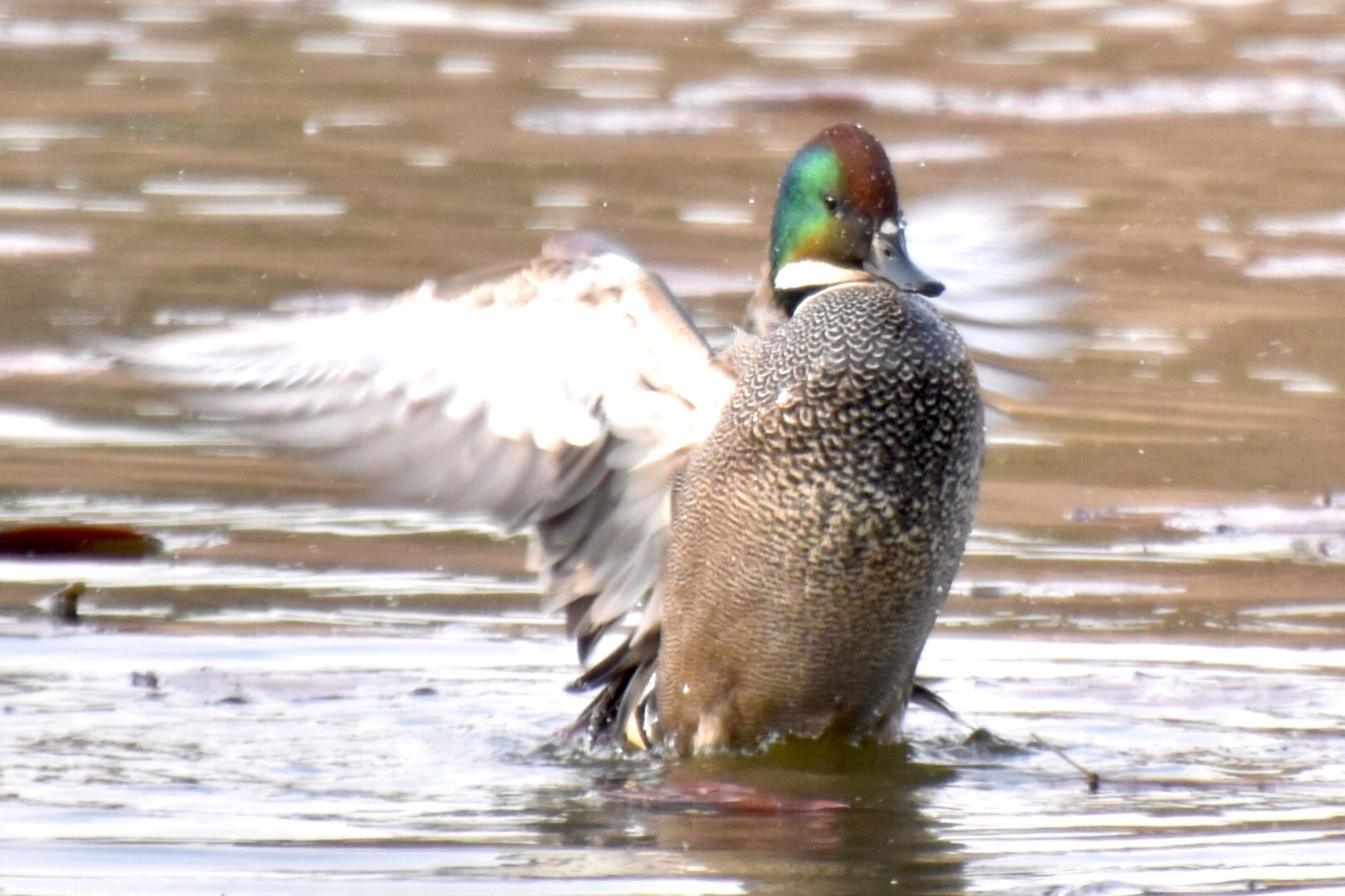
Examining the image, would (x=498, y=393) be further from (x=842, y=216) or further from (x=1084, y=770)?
(x=1084, y=770)

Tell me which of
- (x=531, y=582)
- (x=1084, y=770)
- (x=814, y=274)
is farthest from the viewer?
(x=531, y=582)

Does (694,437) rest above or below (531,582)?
above

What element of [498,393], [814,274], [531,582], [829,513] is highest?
[814,274]

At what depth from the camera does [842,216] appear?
5.16 meters

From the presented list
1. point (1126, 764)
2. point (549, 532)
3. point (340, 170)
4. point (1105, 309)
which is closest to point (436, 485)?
point (549, 532)

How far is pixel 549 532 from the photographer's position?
5.21 metres

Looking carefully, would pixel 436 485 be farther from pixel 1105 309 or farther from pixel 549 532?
pixel 1105 309

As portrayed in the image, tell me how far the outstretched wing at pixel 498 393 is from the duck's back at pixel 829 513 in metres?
0.15

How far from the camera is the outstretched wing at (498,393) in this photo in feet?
16.2

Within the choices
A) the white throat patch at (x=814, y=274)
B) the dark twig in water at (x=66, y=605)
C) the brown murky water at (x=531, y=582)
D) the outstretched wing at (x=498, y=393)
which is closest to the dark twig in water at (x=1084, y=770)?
the brown murky water at (x=531, y=582)

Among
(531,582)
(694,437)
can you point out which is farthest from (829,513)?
(531,582)

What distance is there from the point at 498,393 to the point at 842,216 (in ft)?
2.37

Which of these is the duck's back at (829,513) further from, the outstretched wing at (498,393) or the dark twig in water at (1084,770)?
the dark twig in water at (1084,770)

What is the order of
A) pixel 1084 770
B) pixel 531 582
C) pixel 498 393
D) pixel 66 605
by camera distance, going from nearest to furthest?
pixel 1084 770
pixel 498 393
pixel 66 605
pixel 531 582
